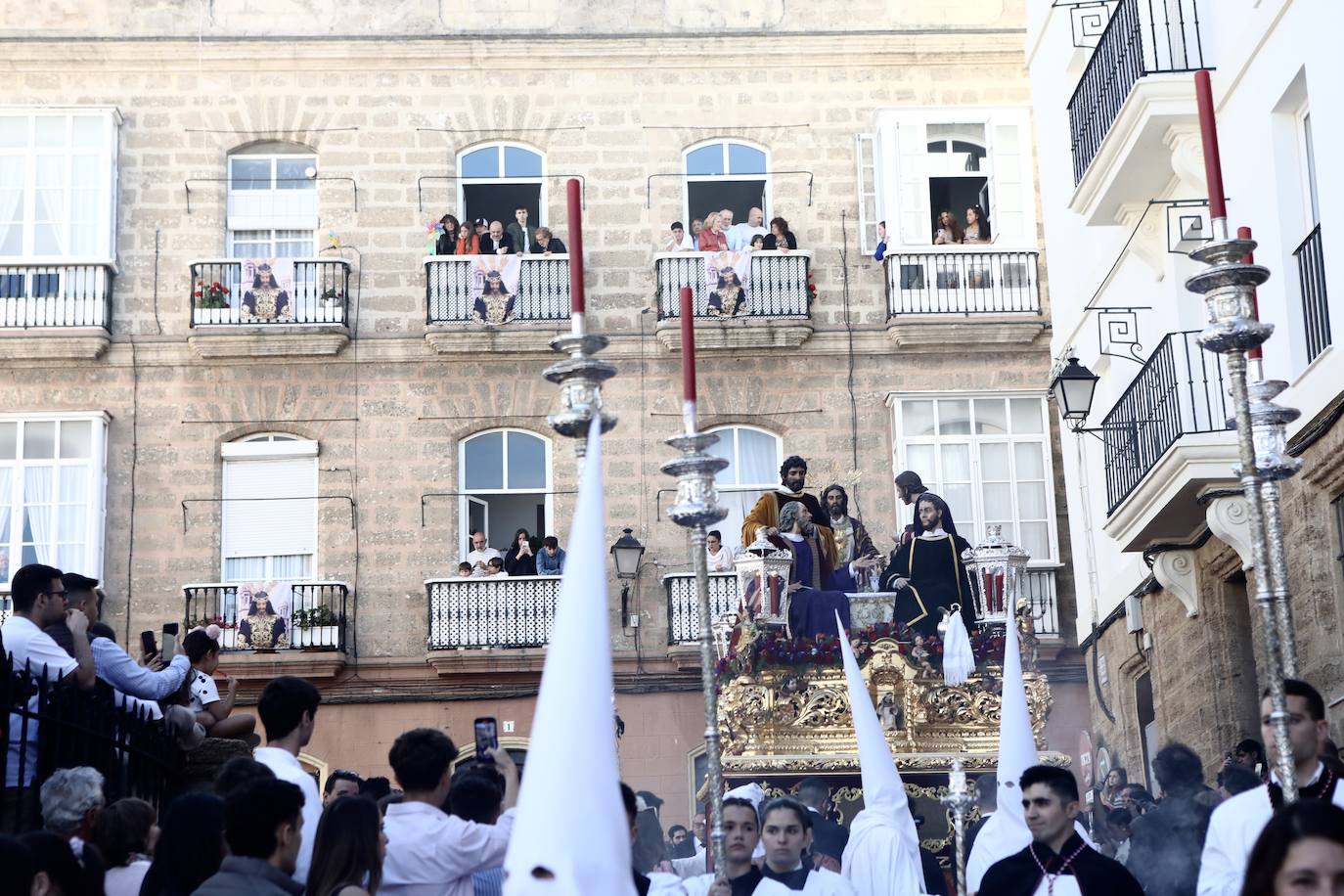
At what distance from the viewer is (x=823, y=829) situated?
11.2m

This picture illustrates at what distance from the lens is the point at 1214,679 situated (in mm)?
15422

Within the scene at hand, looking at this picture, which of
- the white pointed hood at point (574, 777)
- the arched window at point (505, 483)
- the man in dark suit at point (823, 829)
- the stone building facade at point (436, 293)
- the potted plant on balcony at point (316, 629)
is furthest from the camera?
the arched window at point (505, 483)

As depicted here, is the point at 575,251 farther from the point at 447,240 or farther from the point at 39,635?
the point at 447,240

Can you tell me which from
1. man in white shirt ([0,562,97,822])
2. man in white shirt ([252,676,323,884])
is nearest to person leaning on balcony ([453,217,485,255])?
man in white shirt ([0,562,97,822])

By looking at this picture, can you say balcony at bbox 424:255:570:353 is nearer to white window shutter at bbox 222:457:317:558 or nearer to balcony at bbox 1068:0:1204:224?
white window shutter at bbox 222:457:317:558

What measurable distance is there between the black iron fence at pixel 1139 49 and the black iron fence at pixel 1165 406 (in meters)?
1.98

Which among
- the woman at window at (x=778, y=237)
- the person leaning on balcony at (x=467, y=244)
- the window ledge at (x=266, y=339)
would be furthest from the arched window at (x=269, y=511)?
the woman at window at (x=778, y=237)

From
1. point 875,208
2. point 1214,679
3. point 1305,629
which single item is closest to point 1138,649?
point 1214,679

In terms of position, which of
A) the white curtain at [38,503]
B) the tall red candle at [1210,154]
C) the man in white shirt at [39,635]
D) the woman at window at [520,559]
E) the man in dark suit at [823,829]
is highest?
the white curtain at [38,503]

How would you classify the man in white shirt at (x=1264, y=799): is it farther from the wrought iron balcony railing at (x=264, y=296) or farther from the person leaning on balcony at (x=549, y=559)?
the wrought iron balcony railing at (x=264, y=296)

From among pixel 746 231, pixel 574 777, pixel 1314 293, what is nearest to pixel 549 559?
pixel 746 231

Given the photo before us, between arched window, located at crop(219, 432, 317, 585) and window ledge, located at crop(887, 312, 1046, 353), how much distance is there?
7109 mm

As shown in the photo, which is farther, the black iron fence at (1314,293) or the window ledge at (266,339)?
the window ledge at (266,339)

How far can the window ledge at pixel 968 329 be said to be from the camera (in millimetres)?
23812
